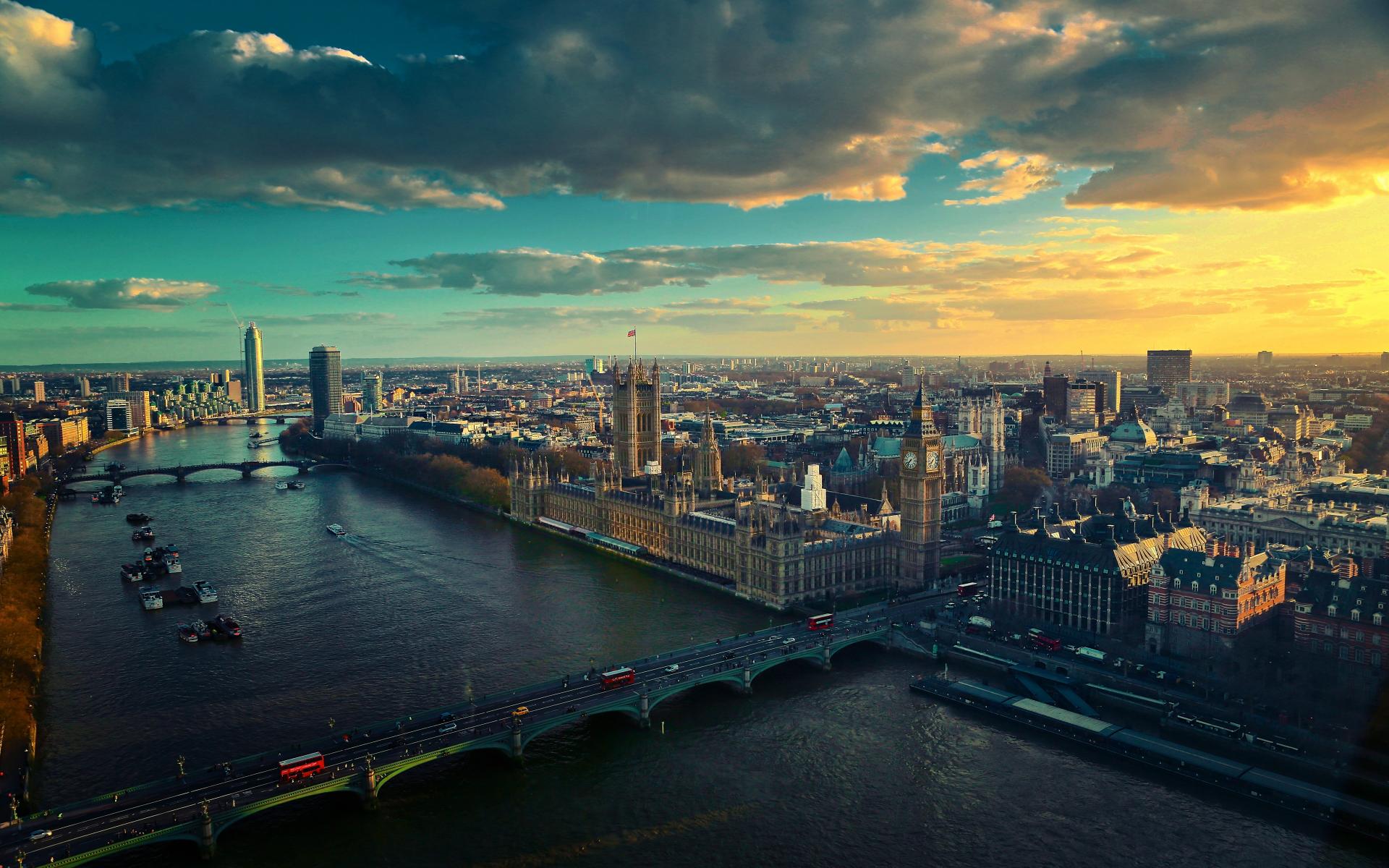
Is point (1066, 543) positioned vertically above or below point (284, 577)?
above

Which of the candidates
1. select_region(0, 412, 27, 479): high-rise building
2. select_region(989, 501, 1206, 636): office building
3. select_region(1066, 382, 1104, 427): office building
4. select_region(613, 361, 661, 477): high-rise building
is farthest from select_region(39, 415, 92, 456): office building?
select_region(1066, 382, 1104, 427): office building

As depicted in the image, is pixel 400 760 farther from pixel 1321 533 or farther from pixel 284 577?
pixel 1321 533

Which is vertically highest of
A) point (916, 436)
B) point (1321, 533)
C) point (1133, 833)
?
point (916, 436)

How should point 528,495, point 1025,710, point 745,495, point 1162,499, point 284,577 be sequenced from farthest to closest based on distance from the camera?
point 528,495 → point 1162,499 → point 745,495 → point 284,577 → point 1025,710

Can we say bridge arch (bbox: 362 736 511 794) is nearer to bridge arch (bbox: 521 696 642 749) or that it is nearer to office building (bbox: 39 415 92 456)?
bridge arch (bbox: 521 696 642 749)

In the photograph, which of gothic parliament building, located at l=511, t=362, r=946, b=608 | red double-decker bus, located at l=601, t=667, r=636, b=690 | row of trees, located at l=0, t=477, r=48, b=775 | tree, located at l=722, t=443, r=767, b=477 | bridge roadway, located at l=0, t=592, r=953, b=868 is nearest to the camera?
bridge roadway, located at l=0, t=592, r=953, b=868

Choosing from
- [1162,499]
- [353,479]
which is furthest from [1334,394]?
[353,479]

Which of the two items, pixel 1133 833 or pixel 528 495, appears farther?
pixel 528 495
